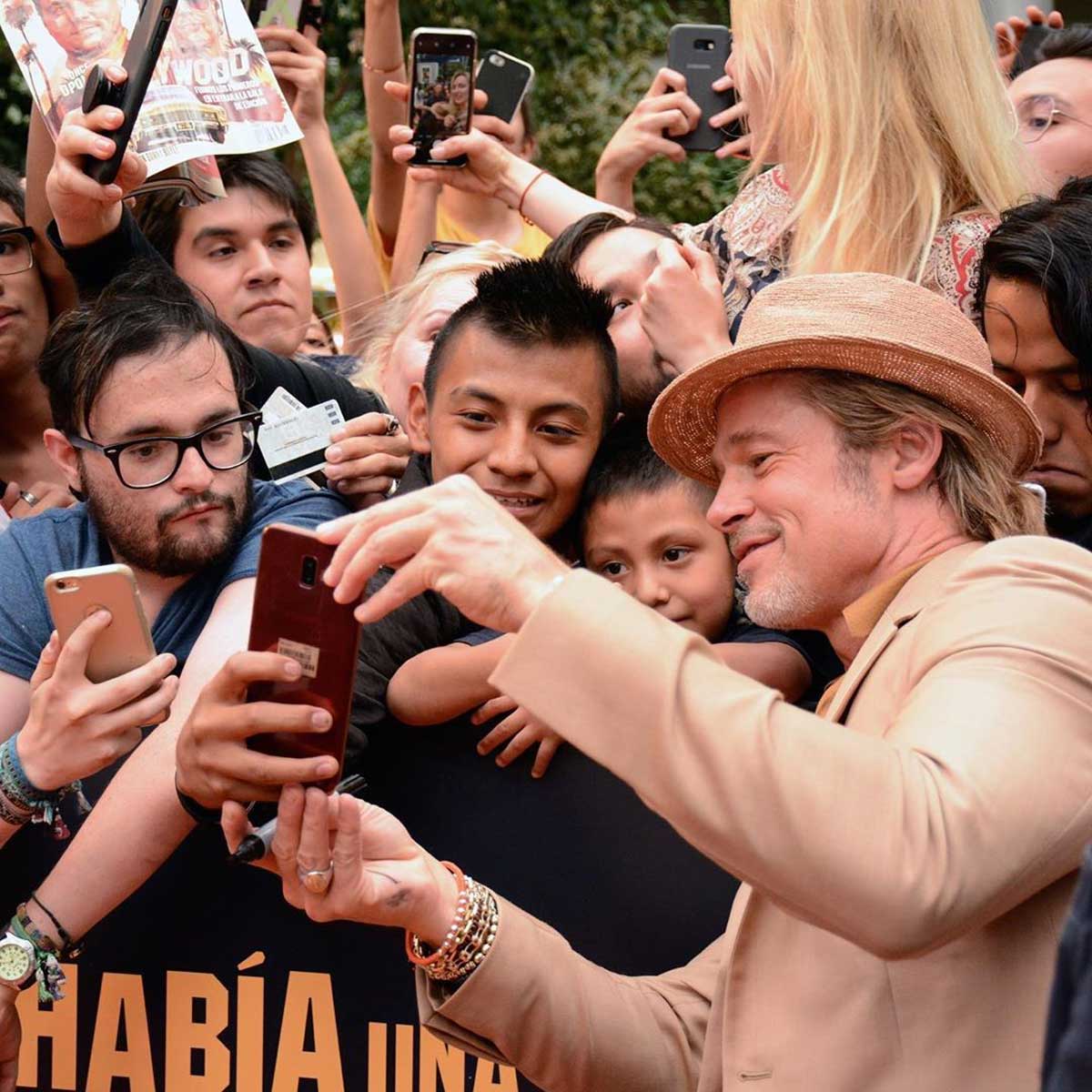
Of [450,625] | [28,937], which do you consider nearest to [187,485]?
[450,625]

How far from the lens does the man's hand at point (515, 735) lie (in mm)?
3035

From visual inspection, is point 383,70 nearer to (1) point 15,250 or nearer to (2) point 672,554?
(1) point 15,250

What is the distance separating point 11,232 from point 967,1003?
298 centimetres

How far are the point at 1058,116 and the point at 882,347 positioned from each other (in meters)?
2.15

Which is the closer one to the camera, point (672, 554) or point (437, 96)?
point (672, 554)

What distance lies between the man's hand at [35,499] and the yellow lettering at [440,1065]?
4.99 ft

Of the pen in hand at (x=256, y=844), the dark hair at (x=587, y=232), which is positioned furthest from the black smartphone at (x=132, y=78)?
the pen in hand at (x=256, y=844)

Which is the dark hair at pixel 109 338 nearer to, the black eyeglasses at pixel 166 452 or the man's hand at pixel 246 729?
the black eyeglasses at pixel 166 452

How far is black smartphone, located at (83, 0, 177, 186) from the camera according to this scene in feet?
11.3

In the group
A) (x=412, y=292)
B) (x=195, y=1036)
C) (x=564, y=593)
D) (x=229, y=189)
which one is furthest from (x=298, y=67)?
(x=564, y=593)

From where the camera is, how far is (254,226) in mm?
4844

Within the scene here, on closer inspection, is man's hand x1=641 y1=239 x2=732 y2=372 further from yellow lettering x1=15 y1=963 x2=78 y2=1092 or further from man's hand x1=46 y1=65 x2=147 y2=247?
yellow lettering x1=15 y1=963 x2=78 y2=1092

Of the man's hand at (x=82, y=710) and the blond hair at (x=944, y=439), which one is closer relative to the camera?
the blond hair at (x=944, y=439)

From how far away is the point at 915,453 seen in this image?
2549mm
